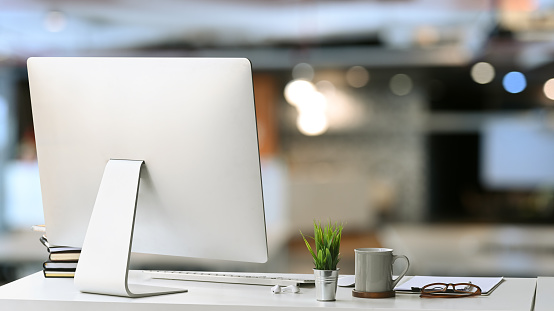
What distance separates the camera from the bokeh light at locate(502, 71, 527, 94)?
11492mm

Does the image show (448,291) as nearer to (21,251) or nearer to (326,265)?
(326,265)

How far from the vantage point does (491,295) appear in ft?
4.82

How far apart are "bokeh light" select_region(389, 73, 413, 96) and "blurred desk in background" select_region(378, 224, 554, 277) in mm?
2258

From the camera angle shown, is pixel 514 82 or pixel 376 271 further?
pixel 514 82

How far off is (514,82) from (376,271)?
35.7 ft

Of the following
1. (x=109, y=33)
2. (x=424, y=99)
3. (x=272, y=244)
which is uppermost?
(x=109, y=33)

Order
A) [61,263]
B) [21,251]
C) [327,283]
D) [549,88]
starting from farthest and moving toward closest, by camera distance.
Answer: [549,88] < [21,251] < [61,263] < [327,283]

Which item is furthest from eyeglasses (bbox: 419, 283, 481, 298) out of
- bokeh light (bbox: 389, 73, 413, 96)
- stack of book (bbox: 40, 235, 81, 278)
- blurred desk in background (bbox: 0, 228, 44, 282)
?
bokeh light (bbox: 389, 73, 413, 96)

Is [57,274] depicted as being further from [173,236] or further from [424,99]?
[424,99]

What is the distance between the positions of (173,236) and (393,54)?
9.35 meters

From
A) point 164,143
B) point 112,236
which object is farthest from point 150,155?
point 112,236

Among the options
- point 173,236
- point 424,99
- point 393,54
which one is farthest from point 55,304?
point 424,99

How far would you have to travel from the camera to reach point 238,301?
141cm

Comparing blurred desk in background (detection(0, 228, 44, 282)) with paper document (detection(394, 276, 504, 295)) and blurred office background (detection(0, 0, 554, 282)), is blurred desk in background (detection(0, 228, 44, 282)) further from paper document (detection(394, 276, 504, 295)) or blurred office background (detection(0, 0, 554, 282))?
paper document (detection(394, 276, 504, 295))
